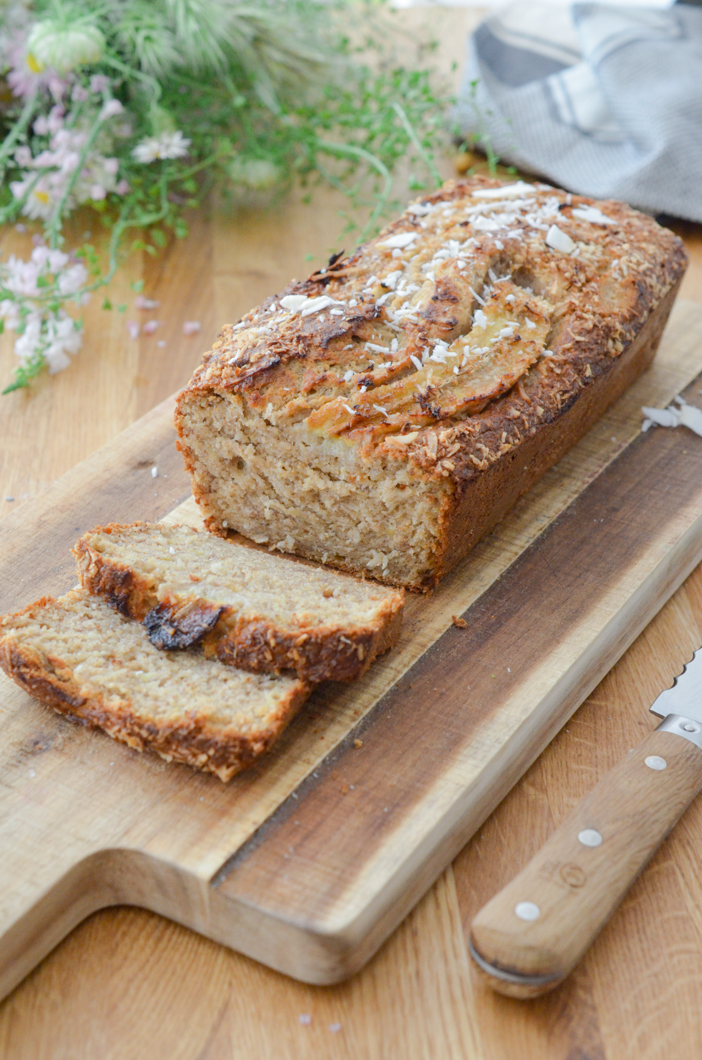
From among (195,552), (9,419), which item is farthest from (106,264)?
(195,552)

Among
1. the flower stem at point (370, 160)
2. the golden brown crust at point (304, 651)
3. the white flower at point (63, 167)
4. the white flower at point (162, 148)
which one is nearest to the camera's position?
the golden brown crust at point (304, 651)

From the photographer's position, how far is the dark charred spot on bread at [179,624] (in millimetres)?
2625

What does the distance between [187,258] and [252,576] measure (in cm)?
250

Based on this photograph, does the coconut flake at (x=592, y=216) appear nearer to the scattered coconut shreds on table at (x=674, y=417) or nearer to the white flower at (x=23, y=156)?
the scattered coconut shreds on table at (x=674, y=417)

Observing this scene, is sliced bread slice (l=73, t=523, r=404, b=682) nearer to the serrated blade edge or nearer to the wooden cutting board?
the wooden cutting board

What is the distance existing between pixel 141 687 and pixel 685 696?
4.75ft

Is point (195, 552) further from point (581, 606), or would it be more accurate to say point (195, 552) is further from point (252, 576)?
point (581, 606)

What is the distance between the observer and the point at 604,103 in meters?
5.20

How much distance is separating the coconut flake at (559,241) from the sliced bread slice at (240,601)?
1.49m

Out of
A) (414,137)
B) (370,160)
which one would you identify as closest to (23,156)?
(370,160)

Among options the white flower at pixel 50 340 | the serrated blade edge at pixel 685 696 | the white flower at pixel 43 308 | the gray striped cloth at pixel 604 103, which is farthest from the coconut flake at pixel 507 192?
the serrated blade edge at pixel 685 696

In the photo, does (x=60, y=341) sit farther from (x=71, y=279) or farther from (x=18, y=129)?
(x=18, y=129)

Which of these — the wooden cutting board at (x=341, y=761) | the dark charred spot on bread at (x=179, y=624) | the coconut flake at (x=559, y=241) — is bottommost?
the wooden cutting board at (x=341, y=761)

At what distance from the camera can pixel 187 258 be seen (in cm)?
483
